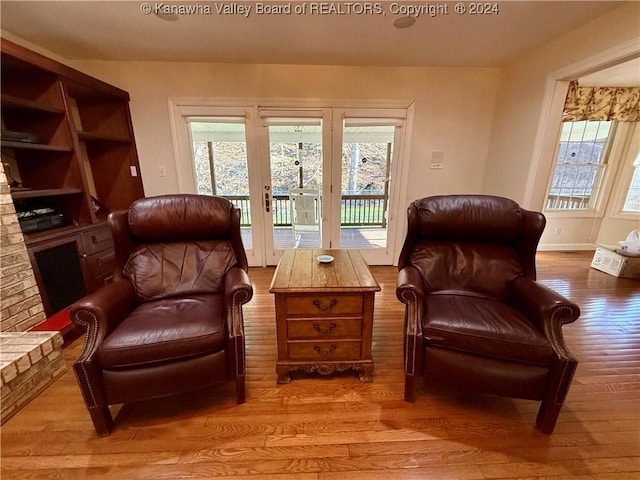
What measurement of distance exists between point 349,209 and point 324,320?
7.93 feet

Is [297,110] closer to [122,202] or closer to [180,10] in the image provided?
[180,10]

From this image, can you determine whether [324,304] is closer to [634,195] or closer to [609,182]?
[609,182]

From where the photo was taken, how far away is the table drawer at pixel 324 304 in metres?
1.52

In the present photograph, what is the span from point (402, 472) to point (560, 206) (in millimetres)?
4695

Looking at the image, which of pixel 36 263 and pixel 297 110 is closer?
pixel 36 263

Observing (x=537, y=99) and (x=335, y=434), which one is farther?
(x=537, y=99)

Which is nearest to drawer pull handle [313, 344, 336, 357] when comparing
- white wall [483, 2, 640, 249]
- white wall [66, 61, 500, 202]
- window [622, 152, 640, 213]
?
white wall [66, 61, 500, 202]

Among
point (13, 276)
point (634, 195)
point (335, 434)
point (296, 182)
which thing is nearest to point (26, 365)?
point (13, 276)

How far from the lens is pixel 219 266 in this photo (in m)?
1.81

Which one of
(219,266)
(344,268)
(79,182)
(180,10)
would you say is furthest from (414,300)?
(79,182)

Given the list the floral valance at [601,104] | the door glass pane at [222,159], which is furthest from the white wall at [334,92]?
the floral valance at [601,104]

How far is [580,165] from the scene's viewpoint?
155 inches

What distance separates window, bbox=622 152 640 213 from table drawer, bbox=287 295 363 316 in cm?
490

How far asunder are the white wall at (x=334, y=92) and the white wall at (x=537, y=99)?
0.22 meters
